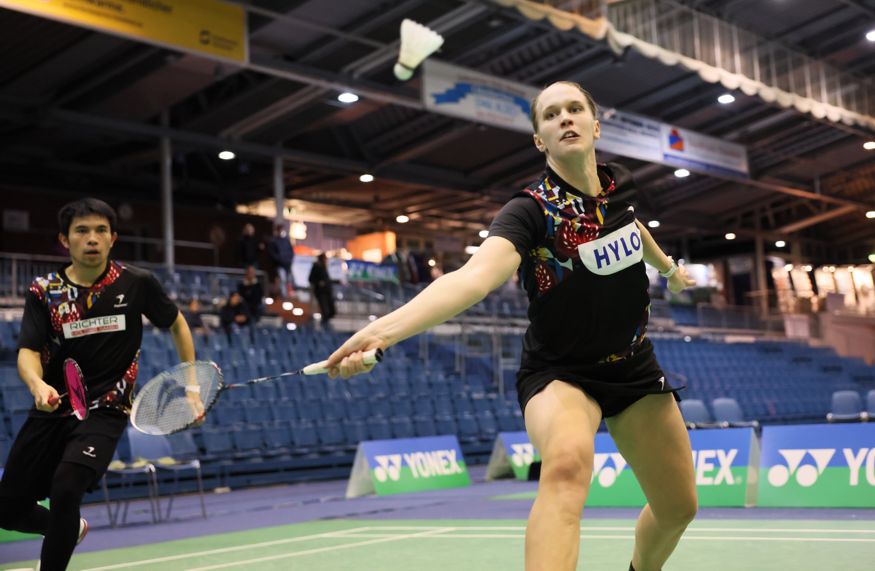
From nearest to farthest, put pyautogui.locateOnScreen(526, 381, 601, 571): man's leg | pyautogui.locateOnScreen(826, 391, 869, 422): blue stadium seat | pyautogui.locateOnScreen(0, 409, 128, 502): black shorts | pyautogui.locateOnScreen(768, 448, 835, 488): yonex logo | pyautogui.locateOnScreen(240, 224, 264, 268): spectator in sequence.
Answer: pyautogui.locateOnScreen(526, 381, 601, 571): man's leg
pyautogui.locateOnScreen(0, 409, 128, 502): black shorts
pyautogui.locateOnScreen(768, 448, 835, 488): yonex logo
pyautogui.locateOnScreen(826, 391, 869, 422): blue stadium seat
pyautogui.locateOnScreen(240, 224, 264, 268): spectator

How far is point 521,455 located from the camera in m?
14.4

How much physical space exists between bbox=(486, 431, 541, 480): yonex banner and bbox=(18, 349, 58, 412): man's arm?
992cm

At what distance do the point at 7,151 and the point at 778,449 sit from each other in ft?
62.9

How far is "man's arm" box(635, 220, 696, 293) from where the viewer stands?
13.1 feet

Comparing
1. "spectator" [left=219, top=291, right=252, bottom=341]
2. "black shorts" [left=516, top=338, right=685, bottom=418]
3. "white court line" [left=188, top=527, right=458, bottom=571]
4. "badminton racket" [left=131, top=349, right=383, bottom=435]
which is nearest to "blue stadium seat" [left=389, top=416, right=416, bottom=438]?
"spectator" [left=219, top=291, right=252, bottom=341]

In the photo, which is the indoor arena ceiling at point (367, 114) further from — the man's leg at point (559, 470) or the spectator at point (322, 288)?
the man's leg at point (559, 470)

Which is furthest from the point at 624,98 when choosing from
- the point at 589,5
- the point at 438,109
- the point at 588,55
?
the point at 438,109

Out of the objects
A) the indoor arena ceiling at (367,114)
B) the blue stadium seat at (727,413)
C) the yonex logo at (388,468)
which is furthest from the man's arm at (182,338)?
the indoor arena ceiling at (367,114)

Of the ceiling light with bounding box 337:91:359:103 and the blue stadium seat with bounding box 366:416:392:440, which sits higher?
the ceiling light with bounding box 337:91:359:103

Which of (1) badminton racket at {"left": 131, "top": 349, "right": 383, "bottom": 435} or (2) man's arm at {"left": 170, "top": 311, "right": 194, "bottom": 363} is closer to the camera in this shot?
(1) badminton racket at {"left": 131, "top": 349, "right": 383, "bottom": 435}

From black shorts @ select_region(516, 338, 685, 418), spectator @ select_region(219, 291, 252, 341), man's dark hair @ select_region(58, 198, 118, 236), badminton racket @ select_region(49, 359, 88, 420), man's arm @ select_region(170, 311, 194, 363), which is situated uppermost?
spectator @ select_region(219, 291, 252, 341)

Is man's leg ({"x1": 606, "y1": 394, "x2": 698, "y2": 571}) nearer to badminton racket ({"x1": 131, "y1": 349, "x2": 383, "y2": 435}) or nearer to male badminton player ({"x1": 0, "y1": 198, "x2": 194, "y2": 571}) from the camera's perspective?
badminton racket ({"x1": 131, "y1": 349, "x2": 383, "y2": 435})

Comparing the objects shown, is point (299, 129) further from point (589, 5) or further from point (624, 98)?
point (624, 98)

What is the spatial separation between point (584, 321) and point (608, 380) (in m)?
0.24
